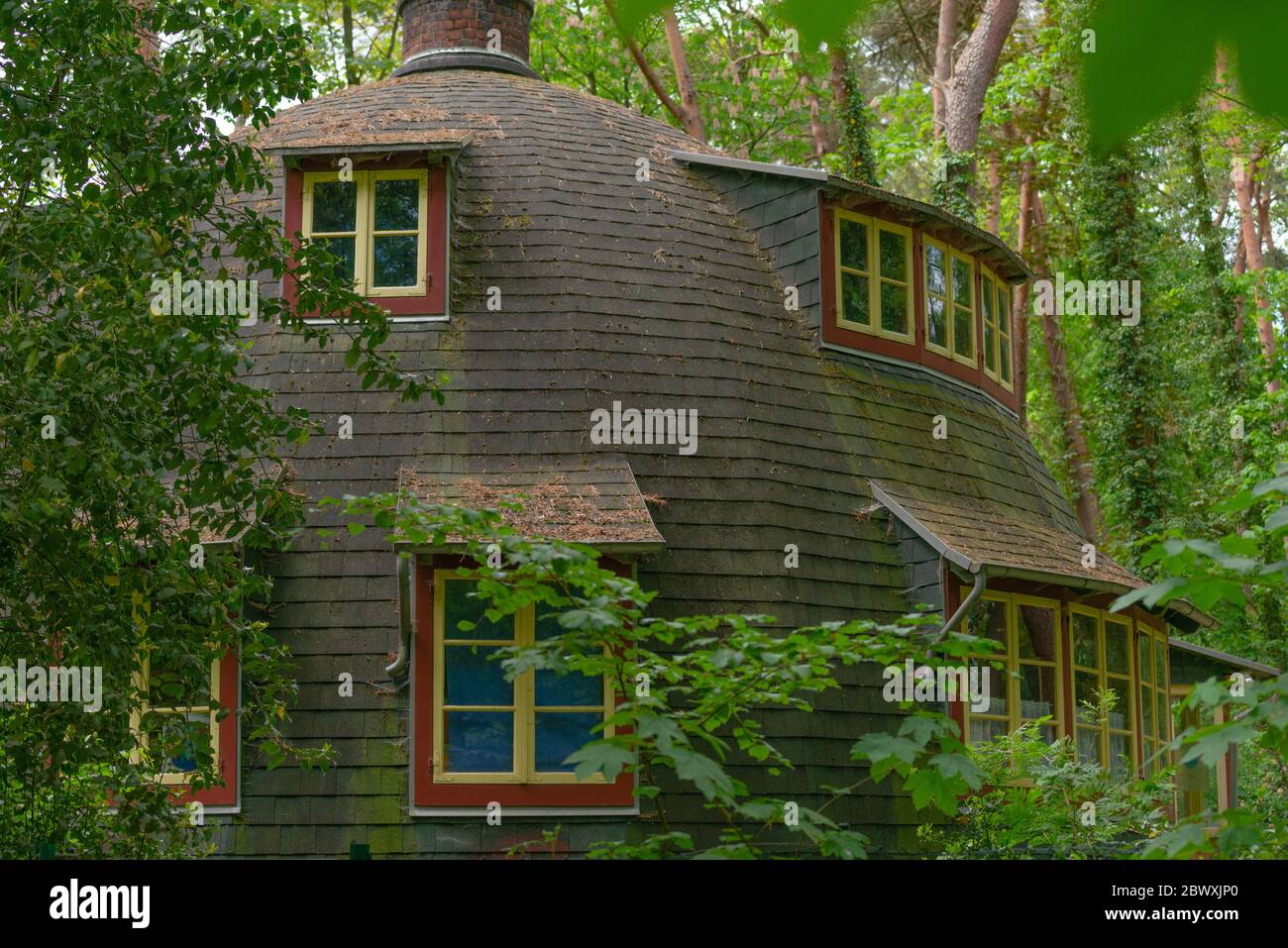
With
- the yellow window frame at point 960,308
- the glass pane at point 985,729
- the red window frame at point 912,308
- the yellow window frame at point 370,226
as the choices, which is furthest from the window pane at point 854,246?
the glass pane at point 985,729

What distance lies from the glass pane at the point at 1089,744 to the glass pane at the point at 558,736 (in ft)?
14.5

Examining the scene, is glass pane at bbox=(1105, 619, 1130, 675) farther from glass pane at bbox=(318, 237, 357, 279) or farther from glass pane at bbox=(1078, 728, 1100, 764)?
glass pane at bbox=(318, 237, 357, 279)

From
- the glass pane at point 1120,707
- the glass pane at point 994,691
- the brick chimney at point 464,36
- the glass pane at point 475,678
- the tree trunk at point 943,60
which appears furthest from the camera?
the tree trunk at point 943,60

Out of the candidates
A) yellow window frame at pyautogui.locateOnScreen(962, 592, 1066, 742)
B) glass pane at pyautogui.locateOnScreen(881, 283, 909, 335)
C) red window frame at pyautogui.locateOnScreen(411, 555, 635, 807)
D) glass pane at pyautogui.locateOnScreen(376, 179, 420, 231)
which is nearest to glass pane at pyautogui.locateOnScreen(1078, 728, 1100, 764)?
yellow window frame at pyautogui.locateOnScreen(962, 592, 1066, 742)

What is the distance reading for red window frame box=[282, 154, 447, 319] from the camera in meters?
10.7

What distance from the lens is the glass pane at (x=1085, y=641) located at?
11500 mm

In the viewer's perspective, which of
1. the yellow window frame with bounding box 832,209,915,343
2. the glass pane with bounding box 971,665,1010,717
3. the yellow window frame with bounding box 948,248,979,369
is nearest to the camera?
the glass pane with bounding box 971,665,1010,717

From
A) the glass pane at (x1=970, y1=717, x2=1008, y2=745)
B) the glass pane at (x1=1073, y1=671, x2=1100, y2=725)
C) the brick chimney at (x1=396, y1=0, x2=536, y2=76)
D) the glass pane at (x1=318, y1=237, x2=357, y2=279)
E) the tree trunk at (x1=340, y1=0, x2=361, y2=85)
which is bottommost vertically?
the glass pane at (x1=970, y1=717, x2=1008, y2=745)

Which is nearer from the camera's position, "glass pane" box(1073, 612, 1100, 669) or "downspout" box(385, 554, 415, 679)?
"downspout" box(385, 554, 415, 679)

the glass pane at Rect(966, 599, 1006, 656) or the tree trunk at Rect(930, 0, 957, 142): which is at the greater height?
the tree trunk at Rect(930, 0, 957, 142)

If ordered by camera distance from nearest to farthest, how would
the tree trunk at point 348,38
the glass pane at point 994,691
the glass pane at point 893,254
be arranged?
the glass pane at point 994,691 < the glass pane at point 893,254 < the tree trunk at point 348,38

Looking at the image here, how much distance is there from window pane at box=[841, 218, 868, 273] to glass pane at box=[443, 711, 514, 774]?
16.3 feet

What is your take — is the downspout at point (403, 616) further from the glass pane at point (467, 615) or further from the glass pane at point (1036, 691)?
the glass pane at point (1036, 691)

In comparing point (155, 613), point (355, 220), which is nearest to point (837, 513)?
point (355, 220)
